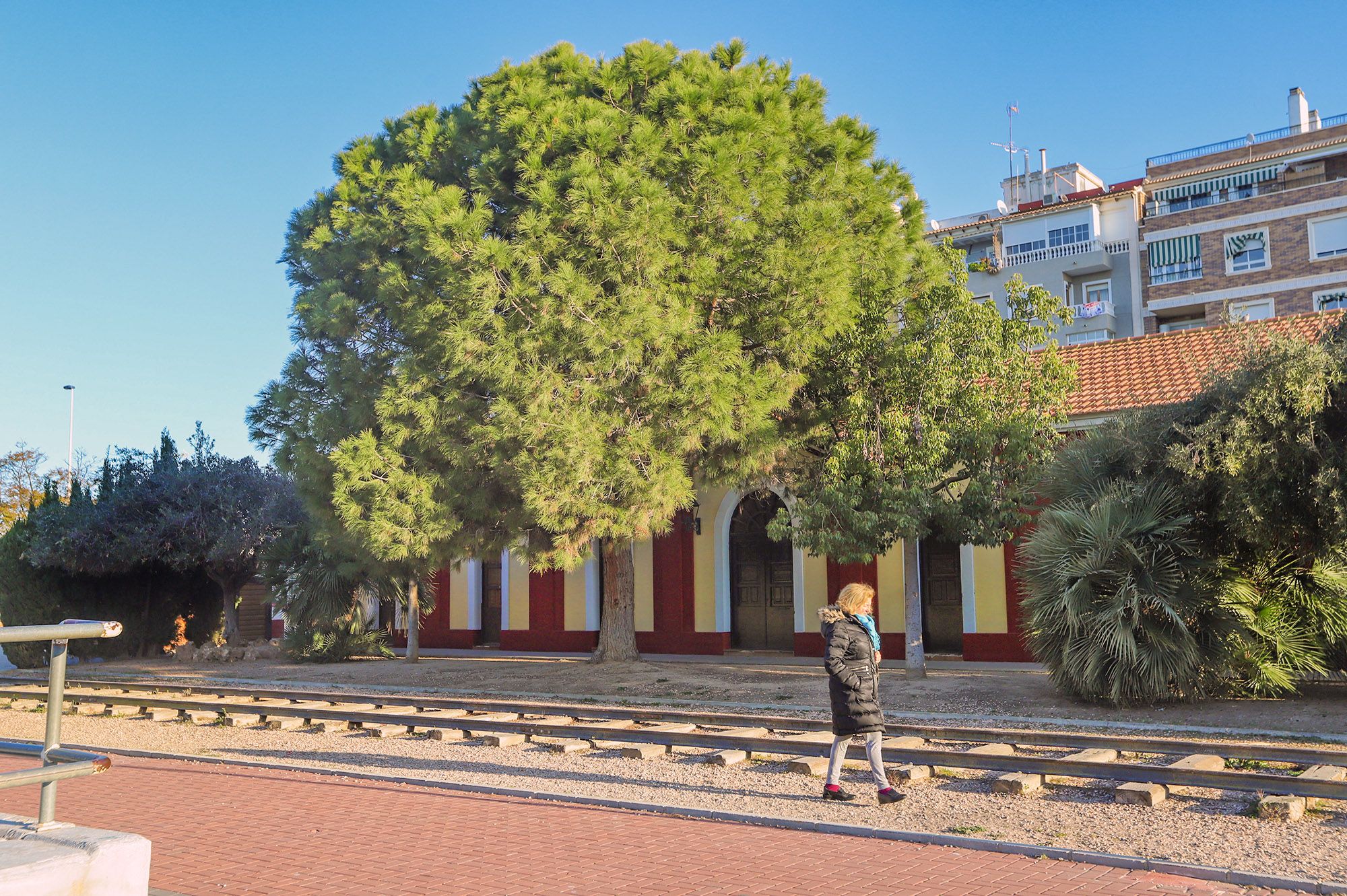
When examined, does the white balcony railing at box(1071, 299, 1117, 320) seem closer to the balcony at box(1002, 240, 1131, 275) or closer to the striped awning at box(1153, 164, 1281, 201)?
the balcony at box(1002, 240, 1131, 275)

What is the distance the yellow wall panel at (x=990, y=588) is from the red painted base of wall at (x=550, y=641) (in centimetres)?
951

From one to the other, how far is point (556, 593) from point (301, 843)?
20092 millimetres

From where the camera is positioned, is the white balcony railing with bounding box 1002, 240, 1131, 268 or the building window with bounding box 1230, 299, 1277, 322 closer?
the building window with bounding box 1230, 299, 1277, 322

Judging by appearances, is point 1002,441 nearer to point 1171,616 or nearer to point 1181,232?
point 1171,616

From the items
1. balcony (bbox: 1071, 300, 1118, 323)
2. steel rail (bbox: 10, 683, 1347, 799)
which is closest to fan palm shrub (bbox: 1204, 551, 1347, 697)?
steel rail (bbox: 10, 683, 1347, 799)

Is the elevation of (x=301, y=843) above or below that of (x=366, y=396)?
below

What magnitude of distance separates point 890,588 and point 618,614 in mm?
5553

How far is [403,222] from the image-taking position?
17.5m

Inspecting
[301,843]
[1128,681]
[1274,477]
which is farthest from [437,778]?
[1274,477]

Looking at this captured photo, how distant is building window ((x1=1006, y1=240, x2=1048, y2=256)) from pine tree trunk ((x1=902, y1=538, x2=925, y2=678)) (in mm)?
34577

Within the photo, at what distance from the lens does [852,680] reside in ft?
26.6

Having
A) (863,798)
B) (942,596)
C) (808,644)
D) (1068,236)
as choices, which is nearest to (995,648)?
(942,596)

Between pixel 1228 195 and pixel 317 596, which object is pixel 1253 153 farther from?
pixel 317 596

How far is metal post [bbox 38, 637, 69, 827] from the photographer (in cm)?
394
